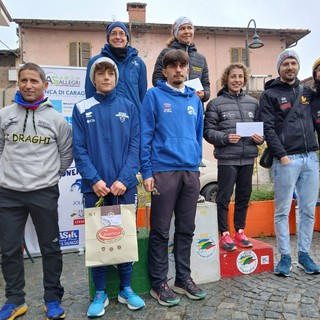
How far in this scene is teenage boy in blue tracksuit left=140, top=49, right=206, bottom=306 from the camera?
9.98 feet

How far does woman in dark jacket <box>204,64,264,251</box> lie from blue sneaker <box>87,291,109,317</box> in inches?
56.0

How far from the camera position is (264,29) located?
1945 centimetres

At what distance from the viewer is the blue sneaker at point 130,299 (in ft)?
9.64

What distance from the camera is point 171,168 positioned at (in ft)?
10.0

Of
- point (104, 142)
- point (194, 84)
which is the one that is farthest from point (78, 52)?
point (104, 142)

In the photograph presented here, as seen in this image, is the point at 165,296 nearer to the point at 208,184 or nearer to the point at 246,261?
the point at 246,261

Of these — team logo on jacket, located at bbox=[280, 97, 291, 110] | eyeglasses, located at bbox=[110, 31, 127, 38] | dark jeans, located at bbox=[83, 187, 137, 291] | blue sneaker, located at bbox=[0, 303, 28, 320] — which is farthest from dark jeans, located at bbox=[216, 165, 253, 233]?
blue sneaker, located at bbox=[0, 303, 28, 320]

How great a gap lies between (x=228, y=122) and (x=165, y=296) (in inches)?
73.7

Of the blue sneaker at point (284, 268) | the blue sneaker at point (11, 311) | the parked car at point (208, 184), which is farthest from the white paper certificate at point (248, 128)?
the parked car at point (208, 184)

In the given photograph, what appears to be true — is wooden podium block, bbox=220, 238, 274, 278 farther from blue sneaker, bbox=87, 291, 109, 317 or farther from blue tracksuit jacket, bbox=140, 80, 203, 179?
blue sneaker, bbox=87, 291, 109, 317

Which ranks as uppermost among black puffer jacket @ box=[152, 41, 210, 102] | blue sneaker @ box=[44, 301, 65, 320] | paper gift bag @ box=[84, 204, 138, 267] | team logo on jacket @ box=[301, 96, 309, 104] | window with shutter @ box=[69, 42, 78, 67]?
window with shutter @ box=[69, 42, 78, 67]

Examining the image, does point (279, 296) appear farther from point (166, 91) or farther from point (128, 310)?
point (166, 91)

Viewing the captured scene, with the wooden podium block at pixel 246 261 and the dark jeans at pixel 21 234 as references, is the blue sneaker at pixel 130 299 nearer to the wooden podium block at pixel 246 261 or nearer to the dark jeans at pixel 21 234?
the dark jeans at pixel 21 234

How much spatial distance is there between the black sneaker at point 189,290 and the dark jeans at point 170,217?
52mm
